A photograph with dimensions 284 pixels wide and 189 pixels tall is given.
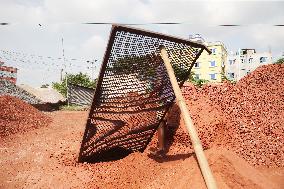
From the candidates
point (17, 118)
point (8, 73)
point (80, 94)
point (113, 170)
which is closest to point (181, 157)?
point (113, 170)

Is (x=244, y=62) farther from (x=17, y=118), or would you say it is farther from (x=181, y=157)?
(x=181, y=157)

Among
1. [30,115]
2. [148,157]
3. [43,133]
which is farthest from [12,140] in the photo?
[148,157]

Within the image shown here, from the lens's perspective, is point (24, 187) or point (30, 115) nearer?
point (24, 187)

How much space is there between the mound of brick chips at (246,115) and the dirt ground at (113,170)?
0.77 metres

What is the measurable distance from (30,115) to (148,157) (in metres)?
10.1

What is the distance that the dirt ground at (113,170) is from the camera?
475 centimetres

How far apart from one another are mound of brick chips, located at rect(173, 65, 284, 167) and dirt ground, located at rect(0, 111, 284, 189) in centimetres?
77

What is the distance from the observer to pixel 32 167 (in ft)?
A: 26.4

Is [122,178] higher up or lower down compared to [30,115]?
higher up

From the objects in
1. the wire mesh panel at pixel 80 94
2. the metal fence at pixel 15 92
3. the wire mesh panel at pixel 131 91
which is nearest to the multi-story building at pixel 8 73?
the metal fence at pixel 15 92

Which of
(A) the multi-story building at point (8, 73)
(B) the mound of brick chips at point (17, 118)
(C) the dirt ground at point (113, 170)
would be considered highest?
(C) the dirt ground at point (113, 170)

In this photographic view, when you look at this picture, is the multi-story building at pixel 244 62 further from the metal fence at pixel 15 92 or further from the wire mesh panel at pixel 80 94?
the metal fence at pixel 15 92

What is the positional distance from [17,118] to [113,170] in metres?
9.37

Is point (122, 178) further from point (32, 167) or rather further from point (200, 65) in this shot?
→ point (200, 65)
